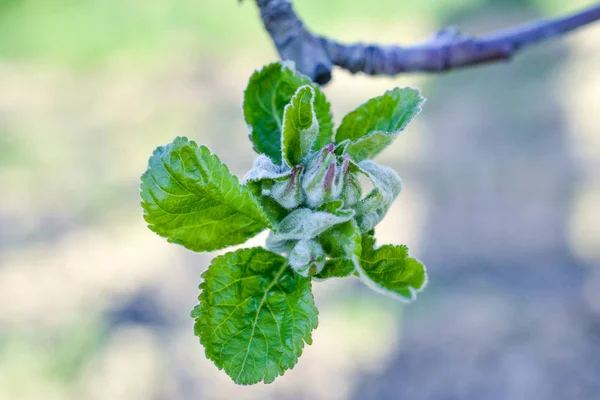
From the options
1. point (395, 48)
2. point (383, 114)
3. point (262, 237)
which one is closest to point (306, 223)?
point (383, 114)

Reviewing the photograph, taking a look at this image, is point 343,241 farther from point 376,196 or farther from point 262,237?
point 262,237

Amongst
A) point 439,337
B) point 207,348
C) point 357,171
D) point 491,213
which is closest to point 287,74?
point 357,171

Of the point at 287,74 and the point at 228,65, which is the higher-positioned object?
the point at 287,74

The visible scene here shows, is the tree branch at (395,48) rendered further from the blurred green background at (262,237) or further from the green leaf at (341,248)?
the blurred green background at (262,237)

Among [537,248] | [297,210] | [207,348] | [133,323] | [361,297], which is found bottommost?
[537,248]

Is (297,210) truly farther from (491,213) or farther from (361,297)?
(491,213)

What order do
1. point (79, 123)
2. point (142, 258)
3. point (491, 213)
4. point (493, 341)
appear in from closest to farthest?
point (493, 341) < point (142, 258) < point (491, 213) < point (79, 123)
